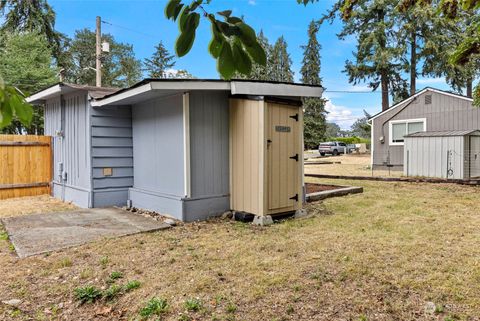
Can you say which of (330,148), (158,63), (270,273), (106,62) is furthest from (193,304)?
(158,63)

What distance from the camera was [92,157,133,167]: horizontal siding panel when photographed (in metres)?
5.95

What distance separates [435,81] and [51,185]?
2559cm

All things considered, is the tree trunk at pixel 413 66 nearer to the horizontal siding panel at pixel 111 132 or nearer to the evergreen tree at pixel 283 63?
the evergreen tree at pixel 283 63

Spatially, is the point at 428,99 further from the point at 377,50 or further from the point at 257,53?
the point at 257,53

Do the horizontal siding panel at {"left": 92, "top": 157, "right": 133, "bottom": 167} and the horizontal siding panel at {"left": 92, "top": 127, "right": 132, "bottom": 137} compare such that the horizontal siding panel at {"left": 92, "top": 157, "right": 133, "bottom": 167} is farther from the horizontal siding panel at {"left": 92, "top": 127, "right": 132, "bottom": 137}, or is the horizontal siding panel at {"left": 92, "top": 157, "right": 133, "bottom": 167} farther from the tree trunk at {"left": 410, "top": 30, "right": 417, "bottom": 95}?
the tree trunk at {"left": 410, "top": 30, "right": 417, "bottom": 95}

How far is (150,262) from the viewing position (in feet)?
10.2

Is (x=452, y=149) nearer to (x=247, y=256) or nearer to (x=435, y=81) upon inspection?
(x=247, y=256)

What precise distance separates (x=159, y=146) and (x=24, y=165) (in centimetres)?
394

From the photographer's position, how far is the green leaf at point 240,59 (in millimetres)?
971

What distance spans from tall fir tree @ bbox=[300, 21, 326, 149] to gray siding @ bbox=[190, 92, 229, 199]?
89.1 ft

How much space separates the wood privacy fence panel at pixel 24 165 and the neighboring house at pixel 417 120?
34.2 ft

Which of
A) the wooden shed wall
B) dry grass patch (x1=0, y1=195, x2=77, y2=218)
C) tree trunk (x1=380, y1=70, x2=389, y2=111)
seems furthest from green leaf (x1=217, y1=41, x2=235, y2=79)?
tree trunk (x1=380, y1=70, x2=389, y2=111)

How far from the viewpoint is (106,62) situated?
29375mm

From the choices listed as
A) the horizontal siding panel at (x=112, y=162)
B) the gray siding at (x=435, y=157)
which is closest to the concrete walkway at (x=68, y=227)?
the horizontal siding panel at (x=112, y=162)
